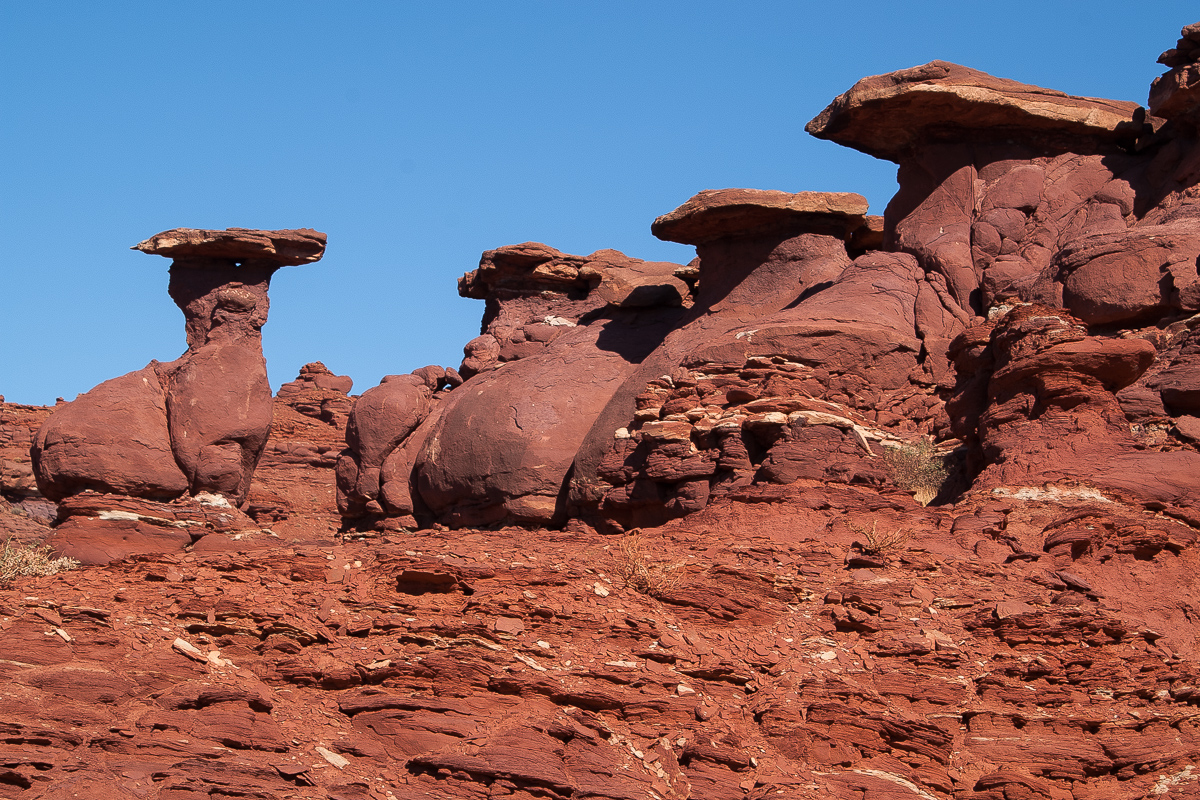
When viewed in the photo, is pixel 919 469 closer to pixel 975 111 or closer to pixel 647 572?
pixel 647 572

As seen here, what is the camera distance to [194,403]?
619 inches

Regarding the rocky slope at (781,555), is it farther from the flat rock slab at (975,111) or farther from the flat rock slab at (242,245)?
the flat rock slab at (242,245)

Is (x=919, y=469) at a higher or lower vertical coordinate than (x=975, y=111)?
lower

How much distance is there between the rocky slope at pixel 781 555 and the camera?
6941 mm

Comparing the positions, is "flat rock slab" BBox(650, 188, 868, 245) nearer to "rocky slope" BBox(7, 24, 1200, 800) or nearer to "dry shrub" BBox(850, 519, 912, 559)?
"rocky slope" BBox(7, 24, 1200, 800)

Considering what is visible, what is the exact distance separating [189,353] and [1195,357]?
12.2m

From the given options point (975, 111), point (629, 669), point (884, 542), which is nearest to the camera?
point (629, 669)

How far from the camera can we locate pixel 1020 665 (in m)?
7.93

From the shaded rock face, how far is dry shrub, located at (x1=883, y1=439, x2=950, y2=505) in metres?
8.35

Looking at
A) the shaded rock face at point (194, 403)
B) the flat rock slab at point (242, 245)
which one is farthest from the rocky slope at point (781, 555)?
the flat rock slab at point (242, 245)

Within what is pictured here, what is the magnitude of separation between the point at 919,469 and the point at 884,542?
271 cm

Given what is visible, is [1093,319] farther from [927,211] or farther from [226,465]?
[226,465]

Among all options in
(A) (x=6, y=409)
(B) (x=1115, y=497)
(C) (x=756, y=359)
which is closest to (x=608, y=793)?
(B) (x=1115, y=497)

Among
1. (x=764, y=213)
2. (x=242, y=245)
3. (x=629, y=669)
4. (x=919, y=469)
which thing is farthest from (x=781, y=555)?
(x=242, y=245)
